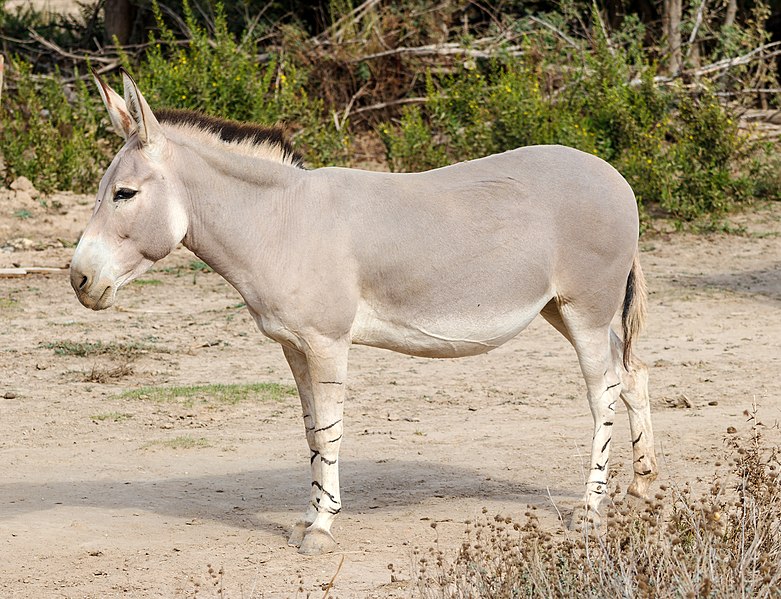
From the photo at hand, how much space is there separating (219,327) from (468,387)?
273cm

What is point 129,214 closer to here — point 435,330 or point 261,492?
point 435,330

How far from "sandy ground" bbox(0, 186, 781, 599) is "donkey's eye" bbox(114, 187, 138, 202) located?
169cm

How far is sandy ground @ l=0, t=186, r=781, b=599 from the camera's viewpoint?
5.12 m

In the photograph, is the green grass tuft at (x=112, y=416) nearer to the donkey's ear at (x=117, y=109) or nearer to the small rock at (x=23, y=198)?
the donkey's ear at (x=117, y=109)

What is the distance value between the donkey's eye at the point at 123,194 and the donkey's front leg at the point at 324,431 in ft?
3.47

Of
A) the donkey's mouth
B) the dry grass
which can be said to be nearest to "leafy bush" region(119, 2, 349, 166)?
the donkey's mouth

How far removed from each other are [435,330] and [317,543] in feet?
3.80

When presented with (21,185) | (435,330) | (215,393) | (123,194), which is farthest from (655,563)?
(21,185)

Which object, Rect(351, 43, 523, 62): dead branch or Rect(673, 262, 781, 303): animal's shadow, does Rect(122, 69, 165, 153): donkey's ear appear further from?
Rect(351, 43, 523, 62): dead branch

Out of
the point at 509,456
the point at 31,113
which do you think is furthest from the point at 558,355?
the point at 31,113

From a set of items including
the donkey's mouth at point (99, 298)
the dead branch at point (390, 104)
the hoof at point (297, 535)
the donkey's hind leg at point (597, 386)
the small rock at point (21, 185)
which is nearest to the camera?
the donkey's mouth at point (99, 298)

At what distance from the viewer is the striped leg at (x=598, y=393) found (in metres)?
5.55

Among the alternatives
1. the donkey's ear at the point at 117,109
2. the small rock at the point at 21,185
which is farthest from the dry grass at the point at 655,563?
the small rock at the point at 21,185

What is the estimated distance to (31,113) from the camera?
1426 centimetres
